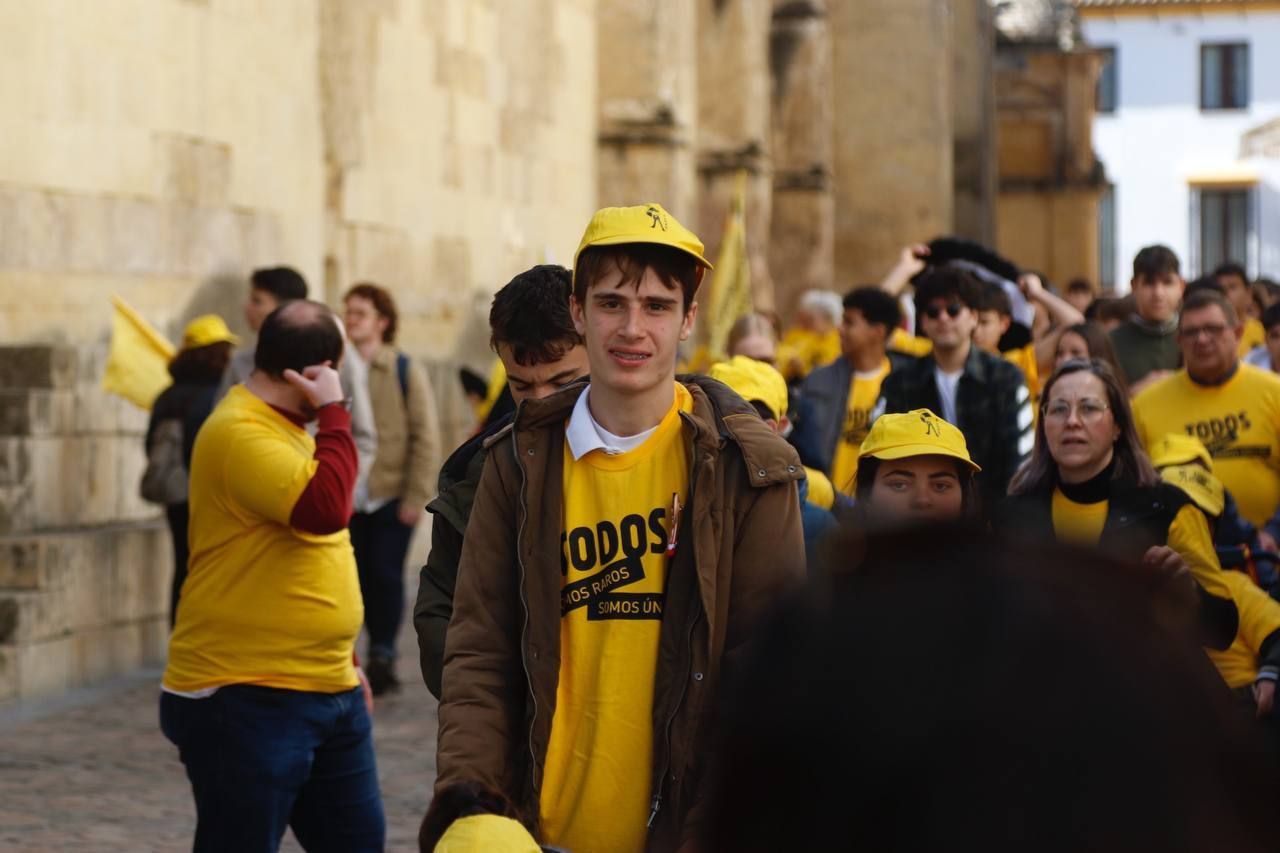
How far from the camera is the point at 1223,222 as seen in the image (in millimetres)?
66875

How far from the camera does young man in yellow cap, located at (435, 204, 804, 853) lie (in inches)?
126

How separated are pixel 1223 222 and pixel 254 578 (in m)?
65.1

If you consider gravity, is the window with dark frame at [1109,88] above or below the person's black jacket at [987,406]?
above

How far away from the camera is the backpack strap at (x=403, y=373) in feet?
31.4

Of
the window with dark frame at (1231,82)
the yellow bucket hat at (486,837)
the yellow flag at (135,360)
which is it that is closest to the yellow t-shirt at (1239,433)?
the yellow flag at (135,360)

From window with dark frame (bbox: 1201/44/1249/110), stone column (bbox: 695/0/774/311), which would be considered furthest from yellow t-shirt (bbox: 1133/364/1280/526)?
window with dark frame (bbox: 1201/44/1249/110)

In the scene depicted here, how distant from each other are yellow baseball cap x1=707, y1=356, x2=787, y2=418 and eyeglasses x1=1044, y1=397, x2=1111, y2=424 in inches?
31.3

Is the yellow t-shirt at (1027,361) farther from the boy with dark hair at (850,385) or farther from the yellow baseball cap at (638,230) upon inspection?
A: the yellow baseball cap at (638,230)

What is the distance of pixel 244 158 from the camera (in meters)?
11.0

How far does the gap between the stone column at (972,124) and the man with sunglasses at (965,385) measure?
81.6 feet

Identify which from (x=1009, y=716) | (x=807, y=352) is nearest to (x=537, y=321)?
(x=1009, y=716)

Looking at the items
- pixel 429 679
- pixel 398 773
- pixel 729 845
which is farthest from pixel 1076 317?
pixel 729 845

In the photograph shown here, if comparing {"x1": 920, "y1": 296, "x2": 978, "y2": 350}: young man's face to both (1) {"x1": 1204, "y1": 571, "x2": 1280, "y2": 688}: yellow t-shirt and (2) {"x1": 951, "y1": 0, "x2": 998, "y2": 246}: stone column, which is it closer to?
(1) {"x1": 1204, "y1": 571, "x2": 1280, "y2": 688}: yellow t-shirt

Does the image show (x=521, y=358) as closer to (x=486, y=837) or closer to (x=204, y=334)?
(x=486, y=837)
